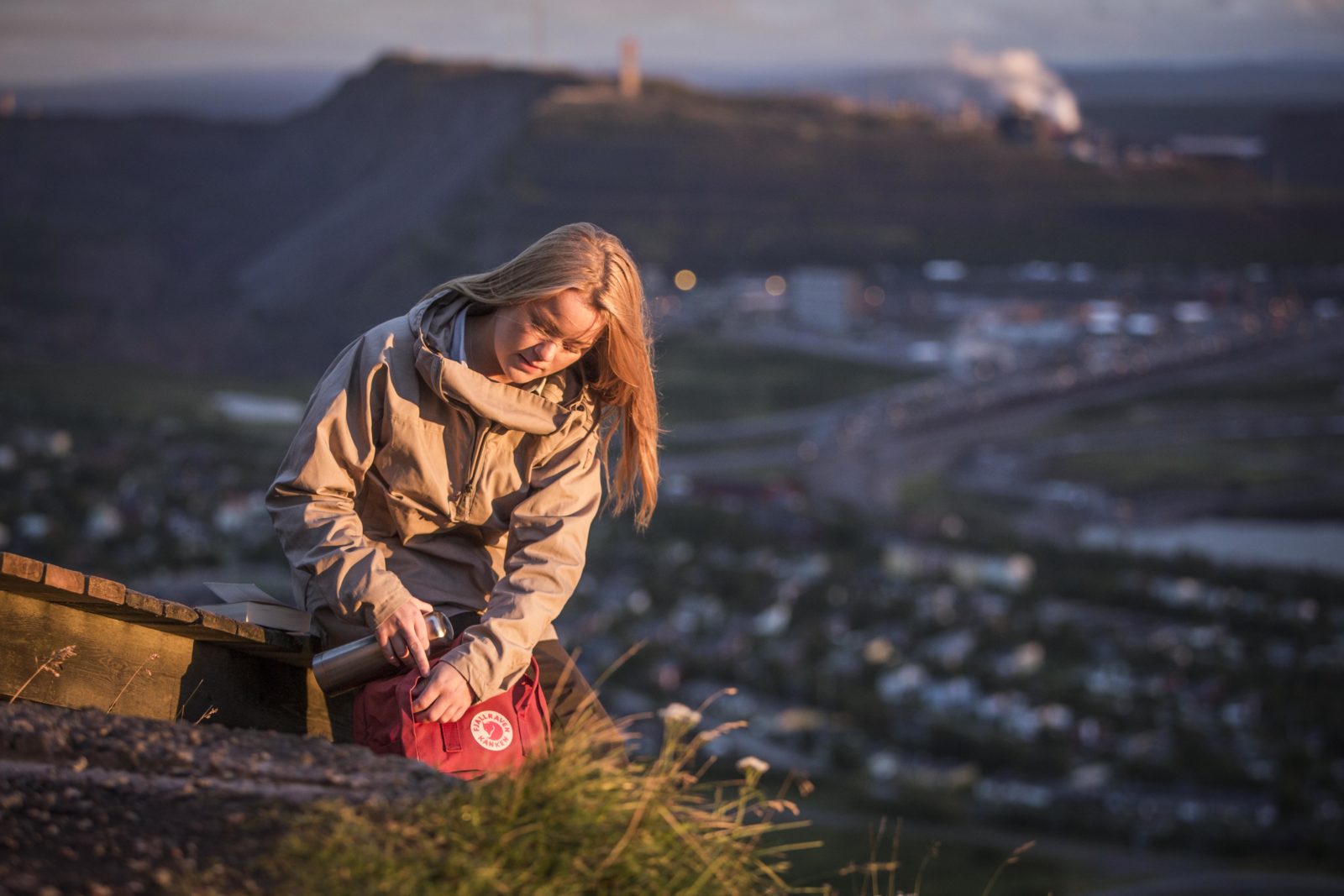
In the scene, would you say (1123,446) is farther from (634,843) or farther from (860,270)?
(634,843)

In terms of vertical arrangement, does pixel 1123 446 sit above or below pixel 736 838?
below

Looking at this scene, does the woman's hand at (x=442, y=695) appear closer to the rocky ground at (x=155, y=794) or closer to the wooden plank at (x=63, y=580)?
the rocky ground at (x=155, y=794)

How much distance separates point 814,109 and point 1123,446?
95.2 feet

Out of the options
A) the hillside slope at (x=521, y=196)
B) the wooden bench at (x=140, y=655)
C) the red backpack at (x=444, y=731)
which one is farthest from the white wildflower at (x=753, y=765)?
the hillside slope at (x=521, y=196)

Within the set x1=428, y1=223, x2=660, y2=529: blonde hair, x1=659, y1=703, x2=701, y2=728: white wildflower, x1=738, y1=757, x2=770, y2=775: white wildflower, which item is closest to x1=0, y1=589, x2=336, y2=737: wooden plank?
x1=428, y1=223, x2=660, y2=529: blonde hair

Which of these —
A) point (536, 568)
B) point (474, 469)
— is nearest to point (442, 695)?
point (536, 568)

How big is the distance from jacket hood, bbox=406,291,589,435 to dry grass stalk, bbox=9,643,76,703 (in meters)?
0.67

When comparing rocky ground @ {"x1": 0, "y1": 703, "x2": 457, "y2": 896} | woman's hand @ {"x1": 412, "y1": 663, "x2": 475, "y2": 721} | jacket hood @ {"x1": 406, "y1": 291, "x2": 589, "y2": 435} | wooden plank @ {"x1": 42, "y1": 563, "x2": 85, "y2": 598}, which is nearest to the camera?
rocky ground @ {"x1": 0, "y1": 703, "x2": 457, "y2": 896}

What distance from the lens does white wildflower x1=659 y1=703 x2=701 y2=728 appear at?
1840 millimetres

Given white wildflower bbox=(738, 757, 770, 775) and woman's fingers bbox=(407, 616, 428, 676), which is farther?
woman's fingers bbox=(407, 616, 428, 676)

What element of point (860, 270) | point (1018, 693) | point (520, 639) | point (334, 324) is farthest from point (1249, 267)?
point (520, 639)

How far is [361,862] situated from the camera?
153cm

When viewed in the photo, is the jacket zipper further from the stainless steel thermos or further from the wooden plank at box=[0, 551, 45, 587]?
the wooden plank at box=[0, 551, 45, 587]

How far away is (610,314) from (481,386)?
23 cm
